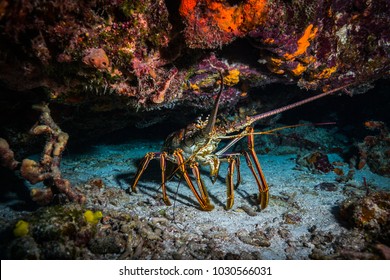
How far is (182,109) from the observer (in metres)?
5.72

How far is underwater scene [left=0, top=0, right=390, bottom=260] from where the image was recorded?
258 centimetres

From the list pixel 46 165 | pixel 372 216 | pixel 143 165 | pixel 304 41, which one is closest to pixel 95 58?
pixel 46 165

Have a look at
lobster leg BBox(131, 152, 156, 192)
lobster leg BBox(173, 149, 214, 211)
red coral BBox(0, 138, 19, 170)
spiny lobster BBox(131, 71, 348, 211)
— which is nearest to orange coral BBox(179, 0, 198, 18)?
spiny lobster BBox(131, 71, 348, 211)

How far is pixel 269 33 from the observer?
3.24 meters

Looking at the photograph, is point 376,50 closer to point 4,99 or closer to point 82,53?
point 82,53

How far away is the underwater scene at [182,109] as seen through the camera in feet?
8.46

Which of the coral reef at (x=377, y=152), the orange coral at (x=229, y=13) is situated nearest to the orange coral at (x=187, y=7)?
the orange coral at (x=229, y=13)

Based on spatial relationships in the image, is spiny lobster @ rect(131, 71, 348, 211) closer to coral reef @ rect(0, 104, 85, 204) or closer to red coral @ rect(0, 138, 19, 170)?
coral reef @ rect(0, 104, 85, 204)

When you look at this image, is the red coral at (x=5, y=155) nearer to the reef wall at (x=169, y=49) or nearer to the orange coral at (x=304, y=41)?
the reef wall at (x=169, y=49)

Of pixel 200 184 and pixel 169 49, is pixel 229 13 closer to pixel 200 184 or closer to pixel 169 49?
pixel 169 49

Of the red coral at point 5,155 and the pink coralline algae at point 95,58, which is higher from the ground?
the pink coralline algae at point 95,58
